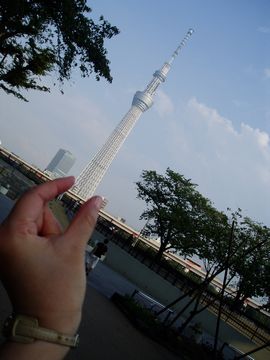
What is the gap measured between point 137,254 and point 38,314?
1062 inches

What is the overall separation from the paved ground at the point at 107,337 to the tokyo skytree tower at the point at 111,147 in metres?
133

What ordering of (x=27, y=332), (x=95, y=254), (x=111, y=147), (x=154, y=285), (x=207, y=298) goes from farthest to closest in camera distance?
(x=111, y=147)
(x=207, y=298)
(x=154, y=285)
(x=95, y=254)
(x=27, y=332)

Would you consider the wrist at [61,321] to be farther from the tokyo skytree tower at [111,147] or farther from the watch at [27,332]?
the tokyo skytree tower at [111,147]

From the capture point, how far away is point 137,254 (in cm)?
2764

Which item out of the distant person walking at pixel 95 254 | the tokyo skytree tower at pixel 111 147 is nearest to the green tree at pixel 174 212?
the distant person walking at pixel 95 254

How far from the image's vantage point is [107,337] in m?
8.38

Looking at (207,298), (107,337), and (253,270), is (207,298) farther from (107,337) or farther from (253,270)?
(107,337)

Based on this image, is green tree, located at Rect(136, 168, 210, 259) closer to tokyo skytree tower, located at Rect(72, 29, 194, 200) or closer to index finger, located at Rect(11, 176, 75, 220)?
index finger, located at Rect(11, 176, 75, 220)

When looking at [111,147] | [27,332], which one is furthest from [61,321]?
[111,147]

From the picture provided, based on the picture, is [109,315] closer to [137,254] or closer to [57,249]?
[57,249]

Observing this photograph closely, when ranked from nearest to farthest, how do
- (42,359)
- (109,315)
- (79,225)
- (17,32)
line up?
(42,359), (79,225), (109,315), (17,32)

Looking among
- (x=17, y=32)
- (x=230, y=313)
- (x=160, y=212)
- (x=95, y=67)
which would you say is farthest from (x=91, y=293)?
(x=160, y=212)

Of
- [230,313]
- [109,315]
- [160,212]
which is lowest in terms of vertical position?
[109,315]

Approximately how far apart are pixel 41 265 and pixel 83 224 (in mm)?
218
